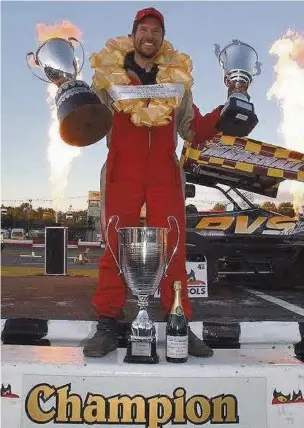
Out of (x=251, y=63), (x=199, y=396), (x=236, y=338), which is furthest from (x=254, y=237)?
(x=199, y=396)

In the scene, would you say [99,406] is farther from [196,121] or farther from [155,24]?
[155,24]

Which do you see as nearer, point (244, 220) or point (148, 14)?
point (148, 14)

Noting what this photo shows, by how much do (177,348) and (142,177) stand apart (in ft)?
3.36

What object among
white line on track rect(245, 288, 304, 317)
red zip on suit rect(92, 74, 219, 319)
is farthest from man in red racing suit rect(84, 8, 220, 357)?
white line on track rect(245, 288, 304, 317)

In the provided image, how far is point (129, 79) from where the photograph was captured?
2.87m

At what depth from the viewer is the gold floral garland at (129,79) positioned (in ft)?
9.30

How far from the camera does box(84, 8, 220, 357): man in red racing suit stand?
2717 mm

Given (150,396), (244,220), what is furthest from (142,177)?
(244,220)

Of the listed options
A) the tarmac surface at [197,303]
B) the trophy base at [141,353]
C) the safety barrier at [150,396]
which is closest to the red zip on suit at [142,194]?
the trophy base at [141,353]

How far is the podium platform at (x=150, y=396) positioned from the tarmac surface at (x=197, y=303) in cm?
198

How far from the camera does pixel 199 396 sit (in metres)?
1.94

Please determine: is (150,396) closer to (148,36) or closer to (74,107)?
(74,107)

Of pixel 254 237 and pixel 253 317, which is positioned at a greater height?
pixel 254 237

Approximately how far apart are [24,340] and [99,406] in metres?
0.67
